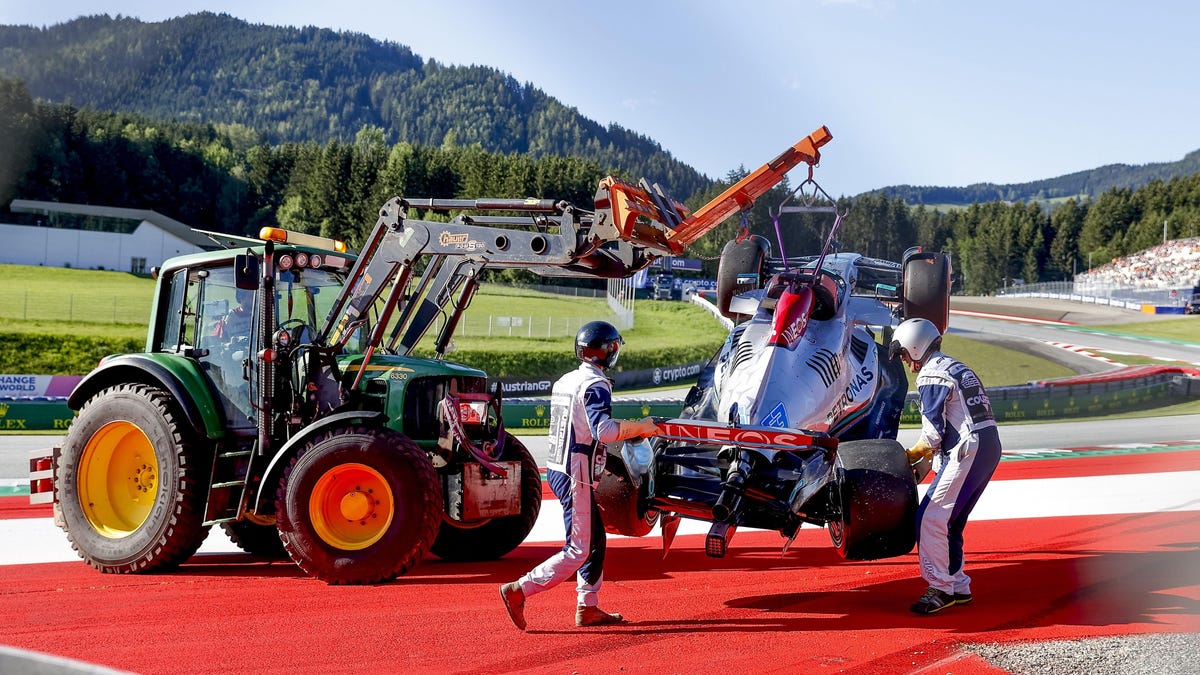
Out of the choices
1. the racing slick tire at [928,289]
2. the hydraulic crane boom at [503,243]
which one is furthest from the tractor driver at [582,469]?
the racing slick tire at [928,289]

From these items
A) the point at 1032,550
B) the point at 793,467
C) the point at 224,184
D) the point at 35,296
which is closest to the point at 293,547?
the point at 793,467

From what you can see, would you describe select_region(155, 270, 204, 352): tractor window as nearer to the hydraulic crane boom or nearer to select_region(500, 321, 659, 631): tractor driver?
the hydraulic crane boom

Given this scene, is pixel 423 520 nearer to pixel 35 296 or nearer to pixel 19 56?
pixel 35 296

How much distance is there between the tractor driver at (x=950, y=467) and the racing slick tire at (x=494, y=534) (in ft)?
11.2

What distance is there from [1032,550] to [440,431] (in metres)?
5.58

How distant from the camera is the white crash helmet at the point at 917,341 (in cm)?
753

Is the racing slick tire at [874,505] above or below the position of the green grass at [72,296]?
below

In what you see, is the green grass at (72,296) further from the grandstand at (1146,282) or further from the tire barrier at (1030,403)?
the grandstand at (1146,282)

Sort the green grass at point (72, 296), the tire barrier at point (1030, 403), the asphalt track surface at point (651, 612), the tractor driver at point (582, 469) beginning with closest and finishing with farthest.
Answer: the asphalt track surface at point (651, 612) → the tractor driver at point (582, 469) → the tire barrier at point (1030, 403) → the green grass at point (72, 296)

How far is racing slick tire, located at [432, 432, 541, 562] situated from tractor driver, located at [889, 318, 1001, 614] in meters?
3.41

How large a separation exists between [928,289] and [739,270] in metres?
1.82

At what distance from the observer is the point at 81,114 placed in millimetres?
85375

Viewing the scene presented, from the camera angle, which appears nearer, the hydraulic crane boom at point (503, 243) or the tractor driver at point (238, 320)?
the hydraulic crane boom at point (503, 243)

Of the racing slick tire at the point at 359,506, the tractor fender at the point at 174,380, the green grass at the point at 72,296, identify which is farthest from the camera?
the green grass at the point at 72,296
